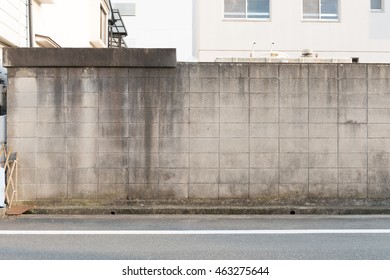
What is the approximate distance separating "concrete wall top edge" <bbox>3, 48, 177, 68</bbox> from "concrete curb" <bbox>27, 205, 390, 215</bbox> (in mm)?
2661

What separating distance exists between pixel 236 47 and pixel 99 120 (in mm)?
12625

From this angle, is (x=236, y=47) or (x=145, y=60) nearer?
(x=145, y=60)

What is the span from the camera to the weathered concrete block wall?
28.6 feet

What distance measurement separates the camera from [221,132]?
8844 millimetres

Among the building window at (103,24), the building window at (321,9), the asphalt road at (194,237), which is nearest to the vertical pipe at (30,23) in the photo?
the asphalt road at (194,237)

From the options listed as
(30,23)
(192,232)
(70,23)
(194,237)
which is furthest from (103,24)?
(194,237)

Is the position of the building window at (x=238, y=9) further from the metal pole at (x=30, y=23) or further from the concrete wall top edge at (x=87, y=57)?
the concrete wall top edge at (x=87, y=57)

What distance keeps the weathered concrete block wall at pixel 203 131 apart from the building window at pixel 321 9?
482 inches

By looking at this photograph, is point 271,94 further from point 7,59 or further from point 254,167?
point 7,59

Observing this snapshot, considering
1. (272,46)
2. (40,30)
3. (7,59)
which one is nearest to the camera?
(7,59)

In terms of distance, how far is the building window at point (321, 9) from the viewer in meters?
20.3

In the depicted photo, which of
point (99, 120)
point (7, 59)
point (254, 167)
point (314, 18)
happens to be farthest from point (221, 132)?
point (314, 18)

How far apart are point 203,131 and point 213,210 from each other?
1.50 metres

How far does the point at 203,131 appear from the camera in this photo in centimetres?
883
